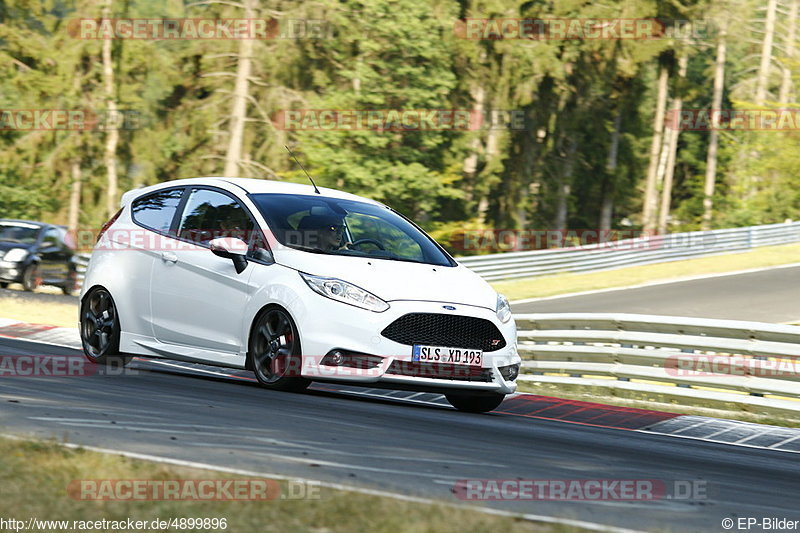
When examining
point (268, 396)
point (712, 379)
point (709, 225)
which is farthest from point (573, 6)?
point (268, 396)

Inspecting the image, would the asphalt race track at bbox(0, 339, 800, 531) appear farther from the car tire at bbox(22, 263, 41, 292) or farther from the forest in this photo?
the forest

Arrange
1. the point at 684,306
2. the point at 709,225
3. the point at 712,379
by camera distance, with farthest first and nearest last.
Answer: the point at 709,225 < the point at 684,306 < the point at 712,379

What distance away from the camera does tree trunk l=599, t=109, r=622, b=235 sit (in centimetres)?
6078

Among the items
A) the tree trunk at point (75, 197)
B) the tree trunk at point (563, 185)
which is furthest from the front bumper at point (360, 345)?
the tree trunk at point (563, 185)

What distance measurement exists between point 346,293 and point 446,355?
2.89ft

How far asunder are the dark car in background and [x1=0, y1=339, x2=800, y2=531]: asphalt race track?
1647 centimetres

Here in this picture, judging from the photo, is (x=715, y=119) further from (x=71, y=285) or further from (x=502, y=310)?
(x=502, y=310)

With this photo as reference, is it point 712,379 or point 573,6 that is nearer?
point 712,379

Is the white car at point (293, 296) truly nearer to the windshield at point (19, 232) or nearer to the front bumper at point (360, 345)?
the front bumper at point (360, 345)

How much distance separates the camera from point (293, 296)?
8.52m

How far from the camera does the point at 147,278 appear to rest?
9961 millimetres

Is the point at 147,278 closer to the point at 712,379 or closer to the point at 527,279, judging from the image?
the point at 712,379

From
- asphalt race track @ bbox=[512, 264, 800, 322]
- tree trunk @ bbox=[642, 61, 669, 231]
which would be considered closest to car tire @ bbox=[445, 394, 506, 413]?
asphalt race track @ bbox=[512, 264, 800, 322]

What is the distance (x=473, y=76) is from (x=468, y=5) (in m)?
3.27
